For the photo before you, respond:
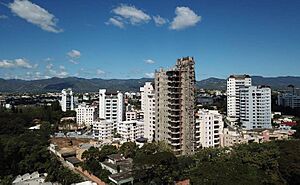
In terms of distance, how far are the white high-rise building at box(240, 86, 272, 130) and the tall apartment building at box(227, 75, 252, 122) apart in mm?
2194

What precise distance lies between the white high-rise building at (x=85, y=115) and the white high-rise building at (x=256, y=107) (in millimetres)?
17556

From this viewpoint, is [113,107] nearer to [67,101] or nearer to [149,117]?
[149,117]

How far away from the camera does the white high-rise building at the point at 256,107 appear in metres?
30.2

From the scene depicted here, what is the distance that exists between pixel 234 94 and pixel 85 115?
17815 millimetres

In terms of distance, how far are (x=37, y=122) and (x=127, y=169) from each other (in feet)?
77.1

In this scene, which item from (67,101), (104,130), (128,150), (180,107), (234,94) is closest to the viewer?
(128,150)

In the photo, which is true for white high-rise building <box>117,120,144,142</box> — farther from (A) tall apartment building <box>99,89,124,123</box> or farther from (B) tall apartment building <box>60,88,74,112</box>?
(B) tall apartment building <box>60,88,74,112</box>

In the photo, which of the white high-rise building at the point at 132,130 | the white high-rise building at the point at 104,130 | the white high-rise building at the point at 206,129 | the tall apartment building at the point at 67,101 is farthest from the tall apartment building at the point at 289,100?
the tall apartment building at the point at 67,101

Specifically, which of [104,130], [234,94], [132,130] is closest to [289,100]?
Result: [234,94]

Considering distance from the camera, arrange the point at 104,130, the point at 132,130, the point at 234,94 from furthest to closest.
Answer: the point at 234,94
the point at 104,130
the point at 132,130

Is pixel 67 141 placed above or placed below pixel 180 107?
below

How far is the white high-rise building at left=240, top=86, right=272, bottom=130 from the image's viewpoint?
3022 centimetres

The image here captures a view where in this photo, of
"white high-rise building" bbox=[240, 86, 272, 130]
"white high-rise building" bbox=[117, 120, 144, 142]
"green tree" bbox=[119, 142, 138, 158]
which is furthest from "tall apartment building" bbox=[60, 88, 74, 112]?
"green tree" bbox=[119, 142, 138, 158]

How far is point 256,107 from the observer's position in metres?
30.5
